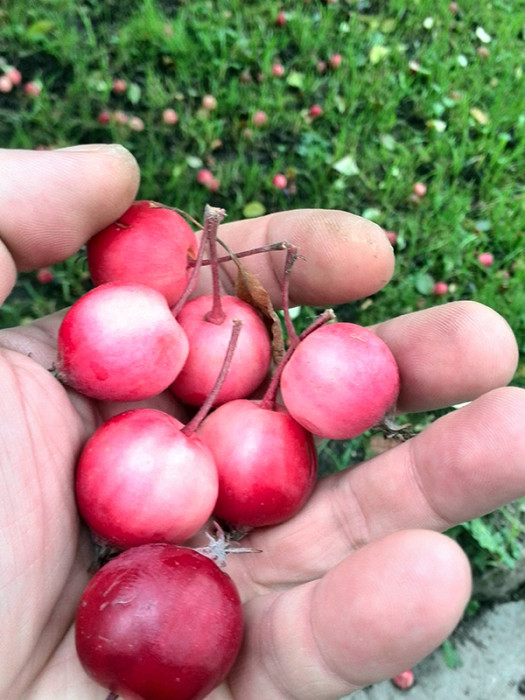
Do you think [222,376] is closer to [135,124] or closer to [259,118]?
[135,124]

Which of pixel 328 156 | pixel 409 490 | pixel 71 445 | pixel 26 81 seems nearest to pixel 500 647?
pixel 409 490

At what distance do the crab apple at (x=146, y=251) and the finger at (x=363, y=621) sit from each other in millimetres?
935

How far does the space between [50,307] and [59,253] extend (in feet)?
2.68

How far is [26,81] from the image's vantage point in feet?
10.4

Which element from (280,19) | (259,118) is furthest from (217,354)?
(280,19)

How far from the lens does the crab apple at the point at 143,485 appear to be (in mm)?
1613

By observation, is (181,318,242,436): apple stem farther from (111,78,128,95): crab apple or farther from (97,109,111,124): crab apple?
(111,78,128,95): crab apple

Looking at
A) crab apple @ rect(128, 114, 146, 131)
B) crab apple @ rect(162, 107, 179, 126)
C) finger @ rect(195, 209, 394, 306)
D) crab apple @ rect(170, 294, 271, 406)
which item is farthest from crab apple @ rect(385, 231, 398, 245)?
crab apple @ rect(170, 294, 271, 406)

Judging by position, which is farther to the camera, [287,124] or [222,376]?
[287,124]

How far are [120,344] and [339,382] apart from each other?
556mm

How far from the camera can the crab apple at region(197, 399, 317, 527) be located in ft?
5.74

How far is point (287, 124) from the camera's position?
3.43 metres

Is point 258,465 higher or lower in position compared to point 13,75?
lower

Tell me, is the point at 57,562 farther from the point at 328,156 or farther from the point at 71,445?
the point at 328,156
